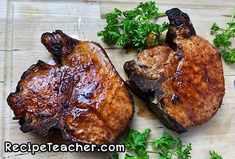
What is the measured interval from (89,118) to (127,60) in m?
0.74

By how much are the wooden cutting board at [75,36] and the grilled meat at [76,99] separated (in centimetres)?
20

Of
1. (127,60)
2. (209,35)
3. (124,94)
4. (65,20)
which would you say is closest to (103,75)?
(124,94)

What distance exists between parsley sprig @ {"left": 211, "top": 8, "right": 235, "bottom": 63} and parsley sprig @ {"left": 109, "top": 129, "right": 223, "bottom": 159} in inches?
34.4

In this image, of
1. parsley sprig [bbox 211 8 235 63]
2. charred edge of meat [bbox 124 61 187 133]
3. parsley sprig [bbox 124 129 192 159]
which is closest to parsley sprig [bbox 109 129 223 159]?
parsley sprig [bbox 124 129 192 159]

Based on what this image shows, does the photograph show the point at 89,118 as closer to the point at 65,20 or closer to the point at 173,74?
the point at 173,74

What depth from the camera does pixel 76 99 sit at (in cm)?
259

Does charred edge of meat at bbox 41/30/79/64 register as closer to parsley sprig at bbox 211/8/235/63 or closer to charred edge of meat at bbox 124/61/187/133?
charred edge of meat at bbox 124/61/187/133

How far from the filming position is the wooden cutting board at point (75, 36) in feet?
8.89

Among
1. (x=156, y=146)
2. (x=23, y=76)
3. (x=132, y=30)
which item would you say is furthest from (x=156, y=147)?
(x=23, y=76)

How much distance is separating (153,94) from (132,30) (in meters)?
0.60

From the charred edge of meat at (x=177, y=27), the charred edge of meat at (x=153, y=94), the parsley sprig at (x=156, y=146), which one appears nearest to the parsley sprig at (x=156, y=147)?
the parsley sprig at (x=156, y=146)

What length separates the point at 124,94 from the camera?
2.67 m

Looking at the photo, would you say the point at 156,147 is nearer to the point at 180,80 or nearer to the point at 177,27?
the point at 180,80

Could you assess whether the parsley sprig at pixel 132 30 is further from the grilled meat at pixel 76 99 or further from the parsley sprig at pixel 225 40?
the parsley sprig at pixel 225 40
